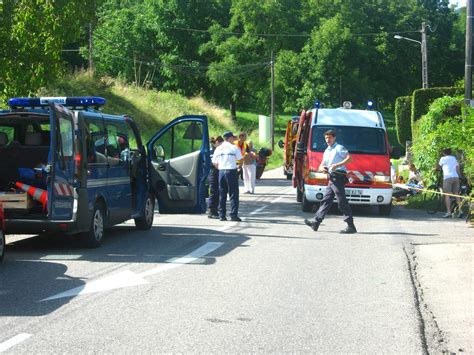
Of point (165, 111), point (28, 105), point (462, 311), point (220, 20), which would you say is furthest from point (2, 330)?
point (220, 20)

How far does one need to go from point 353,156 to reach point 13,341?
573 inches

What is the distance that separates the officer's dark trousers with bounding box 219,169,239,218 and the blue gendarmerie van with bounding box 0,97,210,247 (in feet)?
4.02

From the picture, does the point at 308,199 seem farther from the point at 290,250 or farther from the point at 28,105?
the point at 28,105

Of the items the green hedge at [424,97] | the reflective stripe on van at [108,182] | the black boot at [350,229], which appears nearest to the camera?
the reflective stripe on van at [108,182]

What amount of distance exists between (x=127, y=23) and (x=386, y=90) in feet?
70.5

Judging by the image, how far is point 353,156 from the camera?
20.8m

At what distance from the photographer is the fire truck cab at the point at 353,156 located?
20.3 metres

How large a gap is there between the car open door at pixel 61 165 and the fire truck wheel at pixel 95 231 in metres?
0.61

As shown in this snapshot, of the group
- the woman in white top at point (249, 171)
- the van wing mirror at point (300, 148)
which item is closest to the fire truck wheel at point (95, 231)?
the van wing mirror at point (300, 148)

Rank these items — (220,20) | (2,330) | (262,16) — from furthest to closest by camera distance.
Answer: (220,20), (262,16), (2,330)

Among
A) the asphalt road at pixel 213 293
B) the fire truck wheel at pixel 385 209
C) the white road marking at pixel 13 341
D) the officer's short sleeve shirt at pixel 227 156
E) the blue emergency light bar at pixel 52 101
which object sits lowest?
the fire truck wheel at pixel 385 209

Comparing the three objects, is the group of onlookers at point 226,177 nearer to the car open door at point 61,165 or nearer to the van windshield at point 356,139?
the van windshield at point 356,139

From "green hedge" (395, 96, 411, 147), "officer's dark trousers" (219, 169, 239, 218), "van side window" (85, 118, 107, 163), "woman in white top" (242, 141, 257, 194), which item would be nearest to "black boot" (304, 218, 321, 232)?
"officer's dark trousers" (219, 169, 239, 218)

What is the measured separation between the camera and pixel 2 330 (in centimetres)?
740
